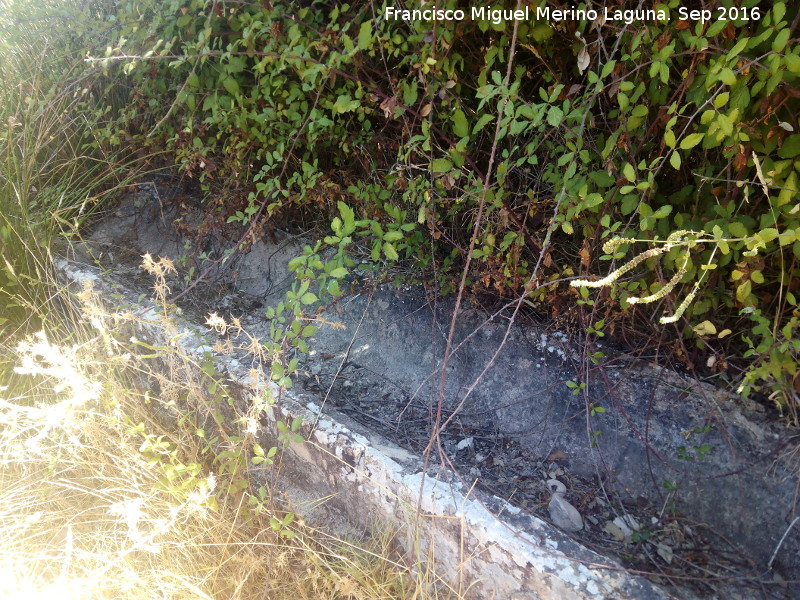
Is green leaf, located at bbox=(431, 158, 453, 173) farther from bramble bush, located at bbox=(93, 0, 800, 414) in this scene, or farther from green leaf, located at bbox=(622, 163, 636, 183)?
green leaf, located at bbox=(622, 163, 636, 183)

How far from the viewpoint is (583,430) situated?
5.98 feet

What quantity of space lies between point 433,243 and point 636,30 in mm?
933

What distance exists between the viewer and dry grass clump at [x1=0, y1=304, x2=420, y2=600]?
5.30ft

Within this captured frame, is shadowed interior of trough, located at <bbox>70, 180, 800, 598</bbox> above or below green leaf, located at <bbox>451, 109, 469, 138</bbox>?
below

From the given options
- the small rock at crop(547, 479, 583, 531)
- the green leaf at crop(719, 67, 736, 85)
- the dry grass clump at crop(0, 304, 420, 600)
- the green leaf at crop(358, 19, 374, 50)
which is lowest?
the dry grass clump at crop(0, 304, 420, 600)

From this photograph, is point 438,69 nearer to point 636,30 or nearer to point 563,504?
point 636,30

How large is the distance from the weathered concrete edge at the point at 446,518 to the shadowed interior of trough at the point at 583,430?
0.08m

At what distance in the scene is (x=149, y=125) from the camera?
9.71 feet

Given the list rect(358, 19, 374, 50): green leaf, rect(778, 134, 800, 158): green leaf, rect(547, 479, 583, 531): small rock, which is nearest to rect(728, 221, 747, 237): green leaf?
rect(778, 134, 800, 158): green leaf

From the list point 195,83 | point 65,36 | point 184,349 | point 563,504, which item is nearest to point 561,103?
point 563,504

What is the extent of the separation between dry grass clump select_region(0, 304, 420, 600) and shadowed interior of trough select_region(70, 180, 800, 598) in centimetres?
46

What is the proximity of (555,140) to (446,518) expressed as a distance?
3.94 ft

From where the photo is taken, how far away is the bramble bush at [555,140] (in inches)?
50.9

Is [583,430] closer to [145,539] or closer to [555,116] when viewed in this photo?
[555,116]
